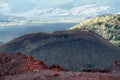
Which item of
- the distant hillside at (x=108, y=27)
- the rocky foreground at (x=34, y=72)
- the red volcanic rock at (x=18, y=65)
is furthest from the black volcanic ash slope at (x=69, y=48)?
the rocky foreground at (x=34, y=72)

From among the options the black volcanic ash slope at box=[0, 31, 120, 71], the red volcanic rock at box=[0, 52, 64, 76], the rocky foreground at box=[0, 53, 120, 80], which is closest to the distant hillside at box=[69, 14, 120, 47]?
the black volcanic ash slope at box=[0, 31, 120, 71]

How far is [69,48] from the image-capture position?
412ft

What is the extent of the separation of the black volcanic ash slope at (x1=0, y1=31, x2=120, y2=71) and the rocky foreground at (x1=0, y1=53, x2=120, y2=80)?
71502mm

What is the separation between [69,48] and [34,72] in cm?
8794

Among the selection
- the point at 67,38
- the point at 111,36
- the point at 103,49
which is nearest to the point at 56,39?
the point at 67,38

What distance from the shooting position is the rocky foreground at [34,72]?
35.4 m

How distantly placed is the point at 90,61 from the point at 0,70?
77.9m

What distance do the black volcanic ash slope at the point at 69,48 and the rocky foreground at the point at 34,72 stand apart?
235 ft

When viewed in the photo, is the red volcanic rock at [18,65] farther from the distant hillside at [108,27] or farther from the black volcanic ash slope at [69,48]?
the distant hillside at [108,27]

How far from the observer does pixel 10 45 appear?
136 meters

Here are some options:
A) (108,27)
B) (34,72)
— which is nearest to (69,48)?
(108,27)

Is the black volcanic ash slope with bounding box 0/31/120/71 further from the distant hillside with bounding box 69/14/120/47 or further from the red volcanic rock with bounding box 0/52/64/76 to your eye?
the red volcanic rock with bounding box 0/52/64/76

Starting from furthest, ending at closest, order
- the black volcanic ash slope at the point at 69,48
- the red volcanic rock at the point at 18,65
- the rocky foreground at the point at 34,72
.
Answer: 1. the black volcanic ash slope at the point at 69,48
2. the red volcanic rock at the point at 18,65
3. the rocky foreground at the point at 34,72

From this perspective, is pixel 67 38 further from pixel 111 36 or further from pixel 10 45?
pixel 111 36
